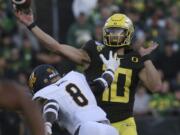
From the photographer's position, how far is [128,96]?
8156 mm

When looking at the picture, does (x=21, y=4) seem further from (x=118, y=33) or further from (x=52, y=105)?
(x=52, y=105)

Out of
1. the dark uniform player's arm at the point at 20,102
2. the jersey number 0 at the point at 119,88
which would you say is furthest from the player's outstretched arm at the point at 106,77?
the dark uniform player's arm at the point at 20,102

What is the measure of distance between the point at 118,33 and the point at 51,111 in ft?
6.40

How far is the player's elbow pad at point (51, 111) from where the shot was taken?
6.61 meters

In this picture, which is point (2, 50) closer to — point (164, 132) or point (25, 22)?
point (164, 132)

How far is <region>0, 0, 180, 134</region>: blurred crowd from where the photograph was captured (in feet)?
45.0

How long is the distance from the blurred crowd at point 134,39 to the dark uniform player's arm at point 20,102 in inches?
335

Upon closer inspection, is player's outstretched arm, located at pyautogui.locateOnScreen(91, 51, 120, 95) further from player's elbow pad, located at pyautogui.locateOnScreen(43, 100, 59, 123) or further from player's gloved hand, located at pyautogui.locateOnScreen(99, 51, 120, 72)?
player's elbow pad, located at pyautogui.locateOnScreen(43, 100, 59, 123)

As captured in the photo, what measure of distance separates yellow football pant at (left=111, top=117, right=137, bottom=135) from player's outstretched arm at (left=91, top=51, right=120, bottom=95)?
643mm

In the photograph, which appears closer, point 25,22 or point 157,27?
point 25,22

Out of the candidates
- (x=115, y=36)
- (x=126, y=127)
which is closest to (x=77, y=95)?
(x=126, y=127)

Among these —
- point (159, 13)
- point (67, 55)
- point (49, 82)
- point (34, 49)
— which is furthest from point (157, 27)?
point (49, 82)

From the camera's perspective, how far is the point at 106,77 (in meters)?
7.34

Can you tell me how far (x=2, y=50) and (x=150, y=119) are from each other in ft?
11.1
